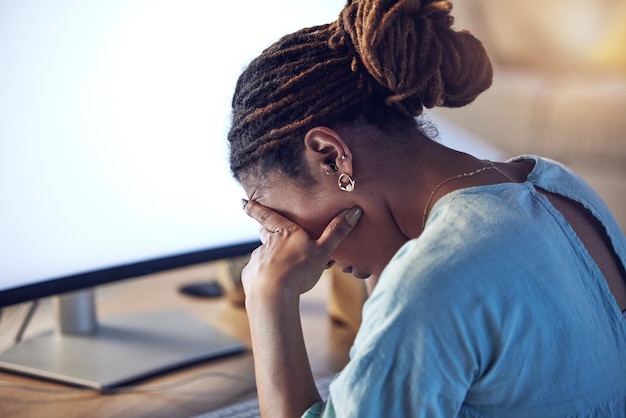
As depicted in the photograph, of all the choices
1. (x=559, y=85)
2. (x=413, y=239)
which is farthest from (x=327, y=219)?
(x=559, y=85)

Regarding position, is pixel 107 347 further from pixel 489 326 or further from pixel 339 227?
pixel 489 326

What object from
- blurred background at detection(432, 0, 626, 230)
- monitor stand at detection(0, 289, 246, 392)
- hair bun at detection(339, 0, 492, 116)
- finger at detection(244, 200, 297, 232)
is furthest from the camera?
blurred background at detection(432, 0, 626, 230)

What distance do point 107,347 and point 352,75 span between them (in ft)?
1.80

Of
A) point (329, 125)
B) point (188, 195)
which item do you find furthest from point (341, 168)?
point (188, 195)

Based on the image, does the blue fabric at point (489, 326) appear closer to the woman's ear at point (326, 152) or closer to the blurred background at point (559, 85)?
the woman's ear at point (326, 152)

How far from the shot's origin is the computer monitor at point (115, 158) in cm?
92

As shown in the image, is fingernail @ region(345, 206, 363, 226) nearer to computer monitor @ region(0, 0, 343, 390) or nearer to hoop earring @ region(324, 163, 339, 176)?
hoop earring @ region(324, 163, 339, 176)

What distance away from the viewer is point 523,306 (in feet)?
2.19

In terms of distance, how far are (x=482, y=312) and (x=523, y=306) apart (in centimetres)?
4

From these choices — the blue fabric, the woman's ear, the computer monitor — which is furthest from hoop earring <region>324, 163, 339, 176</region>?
the computer monitor

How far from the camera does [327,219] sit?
84cm

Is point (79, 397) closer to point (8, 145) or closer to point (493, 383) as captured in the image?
point (8, 145)

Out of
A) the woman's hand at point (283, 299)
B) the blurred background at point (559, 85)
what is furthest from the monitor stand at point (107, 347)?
the blurred background at point (559, 85)

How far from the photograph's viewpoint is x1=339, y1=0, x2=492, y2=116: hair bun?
742 millimetres
